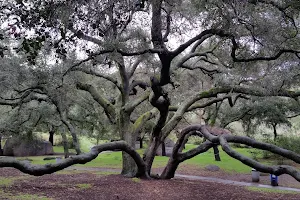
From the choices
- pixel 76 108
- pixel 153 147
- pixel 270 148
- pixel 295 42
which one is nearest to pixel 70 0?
pixel 270 148

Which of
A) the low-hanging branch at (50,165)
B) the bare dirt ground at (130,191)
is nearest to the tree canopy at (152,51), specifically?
the low-hanging branch at (50,165)

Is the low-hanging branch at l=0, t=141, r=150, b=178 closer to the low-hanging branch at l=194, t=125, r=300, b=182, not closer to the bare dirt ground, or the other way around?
the bare dirt ground

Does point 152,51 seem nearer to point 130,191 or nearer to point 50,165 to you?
point 50,165

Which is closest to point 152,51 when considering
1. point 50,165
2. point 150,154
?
point 50,165

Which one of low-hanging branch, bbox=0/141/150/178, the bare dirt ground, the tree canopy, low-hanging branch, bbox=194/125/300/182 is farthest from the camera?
the bare dirt ground

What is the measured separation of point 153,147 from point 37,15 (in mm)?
9826

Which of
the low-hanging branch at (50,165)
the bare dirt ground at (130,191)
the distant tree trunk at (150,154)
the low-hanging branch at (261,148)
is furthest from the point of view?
the distant tree trunk at (150,154)

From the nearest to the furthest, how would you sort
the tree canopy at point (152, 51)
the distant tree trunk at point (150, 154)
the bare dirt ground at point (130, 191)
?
1. the tree canopy at point (152, 51)
2. the bare dirt ground at point (130, 191)
3. the distant tree trunk at point (150, 154)

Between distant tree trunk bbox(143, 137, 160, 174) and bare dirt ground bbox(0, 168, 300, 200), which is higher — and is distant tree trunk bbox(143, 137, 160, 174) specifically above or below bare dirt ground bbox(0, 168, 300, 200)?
above

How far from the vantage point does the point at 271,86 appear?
11367 mm

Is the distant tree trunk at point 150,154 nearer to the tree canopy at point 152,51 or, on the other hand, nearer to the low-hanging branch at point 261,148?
the tree canopy at point 152,51

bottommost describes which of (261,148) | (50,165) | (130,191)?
(130,191)

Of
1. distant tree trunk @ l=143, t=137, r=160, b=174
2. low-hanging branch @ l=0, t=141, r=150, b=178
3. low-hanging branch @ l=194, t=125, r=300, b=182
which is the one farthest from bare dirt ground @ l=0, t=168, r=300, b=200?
low-hanging branch @ l=194, t=125, r=300, b=182

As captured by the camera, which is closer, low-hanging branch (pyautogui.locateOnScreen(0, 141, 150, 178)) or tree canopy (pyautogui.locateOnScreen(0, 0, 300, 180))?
tree canopy (pyautogui.locateOnScreen(0, 0, 300, 180))
